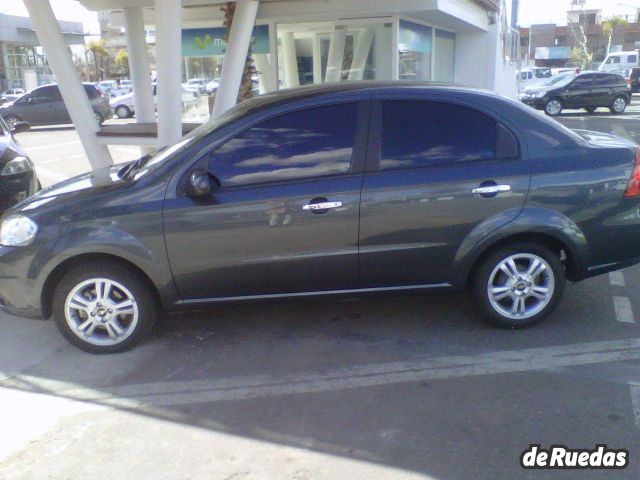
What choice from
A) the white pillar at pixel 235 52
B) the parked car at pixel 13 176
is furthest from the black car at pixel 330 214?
the white pillar at pixel 235 52

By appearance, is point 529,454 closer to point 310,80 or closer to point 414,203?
point 414,203

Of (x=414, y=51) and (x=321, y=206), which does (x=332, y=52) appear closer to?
(x=414, y=51)

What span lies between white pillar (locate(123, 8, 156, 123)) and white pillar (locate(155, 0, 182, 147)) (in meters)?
2.67

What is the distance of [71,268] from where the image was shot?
423cm

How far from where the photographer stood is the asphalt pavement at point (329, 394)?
313 cm

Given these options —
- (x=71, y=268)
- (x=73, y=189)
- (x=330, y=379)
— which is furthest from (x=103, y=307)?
(x=330, y=379)

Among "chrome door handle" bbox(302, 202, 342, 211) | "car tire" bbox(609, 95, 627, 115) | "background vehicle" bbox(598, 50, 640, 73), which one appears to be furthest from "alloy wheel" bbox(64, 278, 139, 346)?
"background vehicle" bbox(598, 50, 640, 73)

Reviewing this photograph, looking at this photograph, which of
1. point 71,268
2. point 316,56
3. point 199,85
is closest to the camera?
point 71,268

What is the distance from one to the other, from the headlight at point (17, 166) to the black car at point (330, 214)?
108 inches

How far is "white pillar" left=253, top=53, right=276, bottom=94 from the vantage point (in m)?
12.2

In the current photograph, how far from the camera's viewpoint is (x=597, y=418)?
3.38m

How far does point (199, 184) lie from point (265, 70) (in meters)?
8.81

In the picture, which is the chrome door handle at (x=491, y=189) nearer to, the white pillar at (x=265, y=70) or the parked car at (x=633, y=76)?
the white pillar at (x=265, y=70)

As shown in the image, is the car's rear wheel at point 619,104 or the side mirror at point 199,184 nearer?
the side mirror at point 199,184
